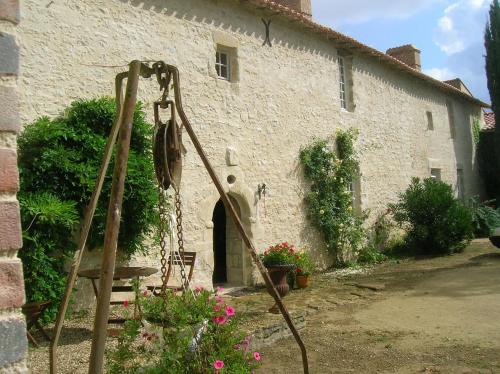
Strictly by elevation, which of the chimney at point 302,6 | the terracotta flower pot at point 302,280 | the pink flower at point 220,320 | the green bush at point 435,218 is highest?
the chimney at point 302,6

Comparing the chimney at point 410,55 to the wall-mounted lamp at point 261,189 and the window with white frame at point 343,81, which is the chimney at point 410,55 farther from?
the wall-mounted lamp at point 261,189

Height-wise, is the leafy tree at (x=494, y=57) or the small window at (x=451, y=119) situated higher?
the leafy tree at (x=494, y=57)

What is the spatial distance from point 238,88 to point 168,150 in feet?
19.9

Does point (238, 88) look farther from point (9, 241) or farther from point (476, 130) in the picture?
point (476, 130)

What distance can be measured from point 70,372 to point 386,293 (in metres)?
5.38

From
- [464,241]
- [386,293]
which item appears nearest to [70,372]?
[386,293]

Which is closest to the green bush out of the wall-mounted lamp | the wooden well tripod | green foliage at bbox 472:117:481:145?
the wall-mounted lamp

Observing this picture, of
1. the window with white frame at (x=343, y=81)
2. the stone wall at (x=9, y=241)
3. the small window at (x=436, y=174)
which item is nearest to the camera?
the stone wall at (x=9, y=241)

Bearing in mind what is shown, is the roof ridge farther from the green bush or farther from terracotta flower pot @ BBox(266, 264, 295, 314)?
terracotta flower pot @ BBox(266, 264, 295, 314)

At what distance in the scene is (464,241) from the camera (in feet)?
42.3

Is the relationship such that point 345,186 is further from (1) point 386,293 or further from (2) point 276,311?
(2) point 276,311

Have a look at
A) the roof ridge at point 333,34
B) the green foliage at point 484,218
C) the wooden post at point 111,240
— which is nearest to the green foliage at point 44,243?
the wooden post at point 111,240

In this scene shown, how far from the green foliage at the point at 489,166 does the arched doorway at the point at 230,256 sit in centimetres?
1265

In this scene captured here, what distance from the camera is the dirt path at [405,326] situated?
4398 mm
